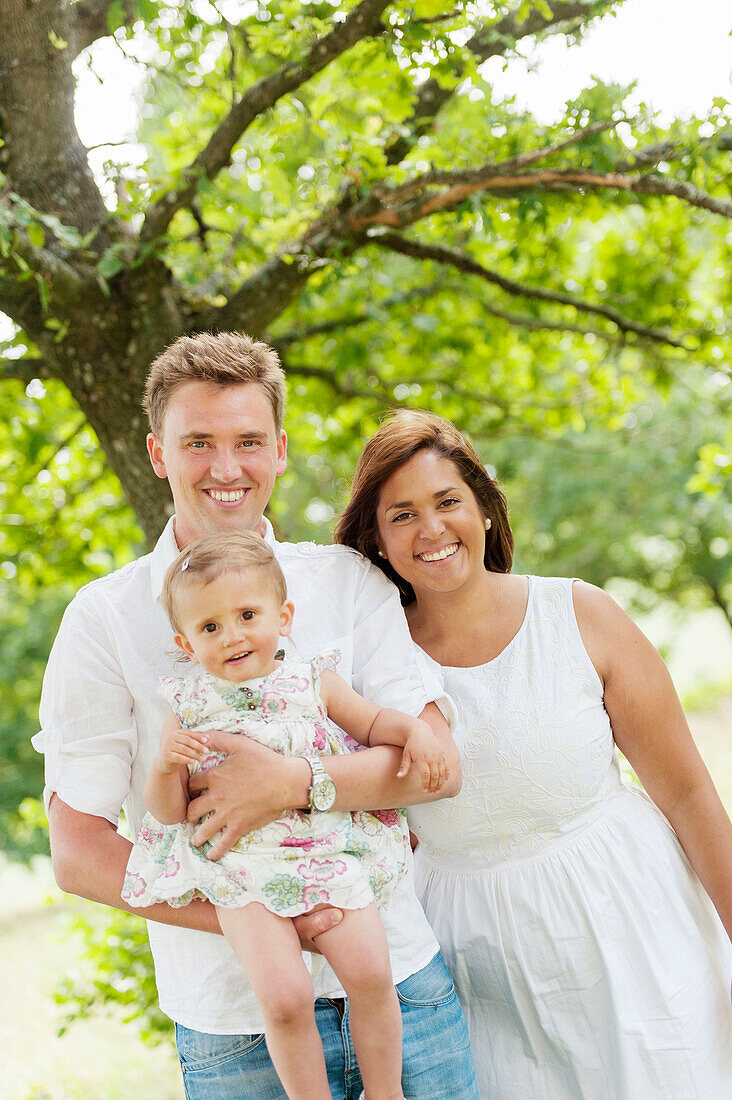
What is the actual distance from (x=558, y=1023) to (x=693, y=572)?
37.3ft

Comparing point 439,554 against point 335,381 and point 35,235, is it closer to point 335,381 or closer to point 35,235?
point 35,235

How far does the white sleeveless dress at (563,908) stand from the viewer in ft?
6.88

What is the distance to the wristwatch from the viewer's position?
1.74m

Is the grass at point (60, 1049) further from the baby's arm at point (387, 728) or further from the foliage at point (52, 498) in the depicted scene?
the baby's arm at point (387, 728)

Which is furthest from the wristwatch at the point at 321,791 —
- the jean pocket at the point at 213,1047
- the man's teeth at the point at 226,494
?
the man's teeth at the point at 226,494

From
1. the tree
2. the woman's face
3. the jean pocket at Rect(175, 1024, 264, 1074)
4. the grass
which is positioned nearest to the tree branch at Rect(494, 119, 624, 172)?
the tree

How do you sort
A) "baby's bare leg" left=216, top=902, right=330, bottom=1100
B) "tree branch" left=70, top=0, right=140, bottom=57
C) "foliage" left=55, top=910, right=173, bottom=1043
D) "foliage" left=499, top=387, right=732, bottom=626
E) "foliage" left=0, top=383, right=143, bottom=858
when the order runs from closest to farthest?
"baby's bare leg" left=216, top=902, right=330, bottom=1100 → "tree branch" left=70, top=0, right=140, bottom=57 → "foliage" left=55, top=910, right=173, bottom=1043 → "foliage" left=0, top=383, right=143, bottom=858 → "foliage" left=499, top=387, right=732, bottom=626

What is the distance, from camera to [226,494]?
2020 mm

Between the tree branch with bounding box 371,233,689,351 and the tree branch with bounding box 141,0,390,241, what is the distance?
2.08ft

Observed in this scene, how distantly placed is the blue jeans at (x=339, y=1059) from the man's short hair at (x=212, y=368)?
4.31 ft

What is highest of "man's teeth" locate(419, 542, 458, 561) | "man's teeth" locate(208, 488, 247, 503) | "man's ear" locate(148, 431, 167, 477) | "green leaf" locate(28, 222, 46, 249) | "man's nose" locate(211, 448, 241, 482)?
"green leaf" locate(28, 222, 46, 249)

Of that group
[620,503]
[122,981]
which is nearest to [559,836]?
[122,981]

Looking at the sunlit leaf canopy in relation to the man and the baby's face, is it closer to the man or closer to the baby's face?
the man

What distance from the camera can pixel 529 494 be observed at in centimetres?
1173
